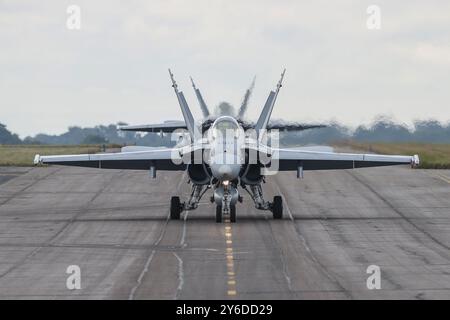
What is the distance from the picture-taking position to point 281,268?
83.4ft

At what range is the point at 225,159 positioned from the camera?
3291 centimetres

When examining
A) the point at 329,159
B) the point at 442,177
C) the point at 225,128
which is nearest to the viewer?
the point at 225,128

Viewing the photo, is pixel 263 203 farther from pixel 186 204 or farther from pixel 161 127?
pixel 161 127

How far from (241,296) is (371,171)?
34.7 meters

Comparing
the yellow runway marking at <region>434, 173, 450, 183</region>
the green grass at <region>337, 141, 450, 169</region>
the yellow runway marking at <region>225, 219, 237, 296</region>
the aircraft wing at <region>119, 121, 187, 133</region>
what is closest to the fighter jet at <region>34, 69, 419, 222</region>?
the yellow runway marking at <region>225, 219, 237, 296</region>

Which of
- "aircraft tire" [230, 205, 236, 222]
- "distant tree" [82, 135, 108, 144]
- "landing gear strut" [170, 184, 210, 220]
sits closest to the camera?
"aircraft tire" [230, 205, 236, 222]

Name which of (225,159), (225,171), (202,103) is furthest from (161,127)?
(225,171)

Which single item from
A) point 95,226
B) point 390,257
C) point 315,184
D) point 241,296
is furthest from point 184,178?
point 241,296

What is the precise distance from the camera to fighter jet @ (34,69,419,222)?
33.8 metres

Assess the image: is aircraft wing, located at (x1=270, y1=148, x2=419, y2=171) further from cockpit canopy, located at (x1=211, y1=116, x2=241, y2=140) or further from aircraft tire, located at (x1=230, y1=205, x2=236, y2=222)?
aircraft tire, located at (x1=230, y1=205, x2=236, y2=222)

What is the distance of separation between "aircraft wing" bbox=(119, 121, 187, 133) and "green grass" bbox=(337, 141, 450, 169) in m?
15.7

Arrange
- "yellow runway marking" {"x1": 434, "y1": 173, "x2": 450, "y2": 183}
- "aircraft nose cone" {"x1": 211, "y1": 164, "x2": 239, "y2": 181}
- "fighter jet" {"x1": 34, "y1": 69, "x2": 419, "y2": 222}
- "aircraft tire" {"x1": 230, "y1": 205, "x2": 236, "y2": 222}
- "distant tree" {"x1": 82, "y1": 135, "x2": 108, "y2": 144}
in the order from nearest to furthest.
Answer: "aircraft nose cone" {"x1": 211, "y1": 164, "x2": 239, "y2": 181} → "fighter jet" {"x1": 34, "y1": 69, "x2": 419, "y2": 222} → "aircraft tire" {"x1": 230, "y1": 205, "x2": 236, "y2": 222} → "yellow runway marking" {"x1": 434, "y1": 173, "x2": 450, "y2": 183} → "distant tree" {"x1": 82, "y1": 135, "x2": 108, "y2": 144}

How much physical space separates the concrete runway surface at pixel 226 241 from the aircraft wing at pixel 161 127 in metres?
2.44

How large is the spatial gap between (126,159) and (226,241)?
6.91 metres
